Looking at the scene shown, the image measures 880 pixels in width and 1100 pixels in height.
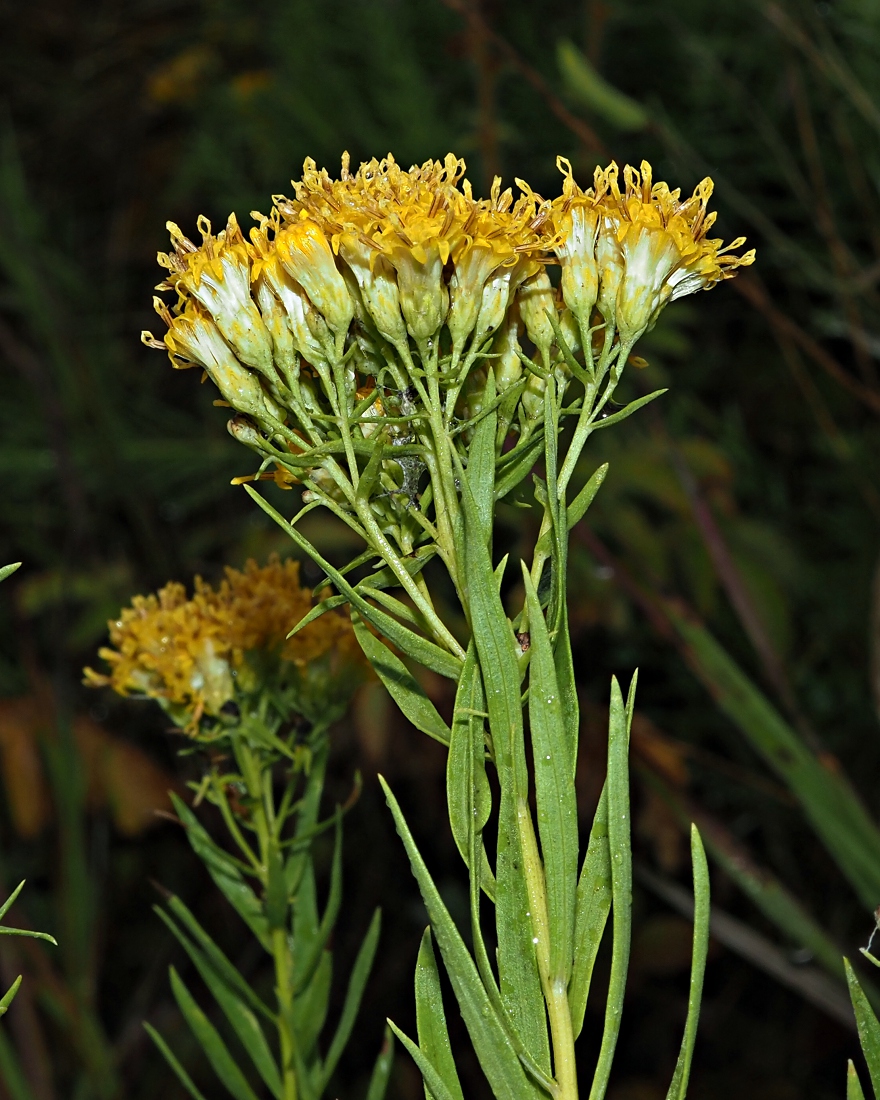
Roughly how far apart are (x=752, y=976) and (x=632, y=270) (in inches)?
93.8

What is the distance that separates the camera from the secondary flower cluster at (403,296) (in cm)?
62

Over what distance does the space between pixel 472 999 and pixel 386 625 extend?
0.20m

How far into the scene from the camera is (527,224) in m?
0.63

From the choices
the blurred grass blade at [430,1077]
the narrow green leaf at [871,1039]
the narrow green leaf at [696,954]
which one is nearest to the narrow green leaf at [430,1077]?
the blurred grass blade at [430,1077]

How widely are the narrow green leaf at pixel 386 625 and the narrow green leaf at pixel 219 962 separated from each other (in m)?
0.33

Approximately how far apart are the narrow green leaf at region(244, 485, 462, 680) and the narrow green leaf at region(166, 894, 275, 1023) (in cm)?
33

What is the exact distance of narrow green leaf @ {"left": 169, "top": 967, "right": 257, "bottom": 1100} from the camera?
33.1 inches

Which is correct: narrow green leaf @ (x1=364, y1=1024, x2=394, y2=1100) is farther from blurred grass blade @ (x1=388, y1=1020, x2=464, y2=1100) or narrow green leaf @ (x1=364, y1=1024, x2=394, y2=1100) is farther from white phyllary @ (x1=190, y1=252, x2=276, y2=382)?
white phyllary @ (x1=190, y1=252, x2=276, y2=382)

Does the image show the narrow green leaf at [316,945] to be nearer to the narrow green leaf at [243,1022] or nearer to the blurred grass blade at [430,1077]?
the narrow green leaf at [243,1022]

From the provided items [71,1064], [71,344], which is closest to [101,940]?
[71,1064]

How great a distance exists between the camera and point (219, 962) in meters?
0.85

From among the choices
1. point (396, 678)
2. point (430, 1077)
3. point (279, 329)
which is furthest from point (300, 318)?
point (430, 1077)

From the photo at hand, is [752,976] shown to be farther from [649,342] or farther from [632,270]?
[632,270]

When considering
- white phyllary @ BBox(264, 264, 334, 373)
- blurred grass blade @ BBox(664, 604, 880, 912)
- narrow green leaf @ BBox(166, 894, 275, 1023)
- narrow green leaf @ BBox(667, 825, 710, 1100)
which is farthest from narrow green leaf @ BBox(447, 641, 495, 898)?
blurred grass blade @ BBox(664, 604, 880, 912)
